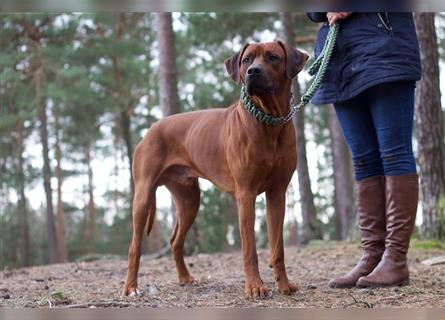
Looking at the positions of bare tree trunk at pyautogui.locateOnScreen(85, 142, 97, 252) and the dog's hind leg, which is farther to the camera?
bare tree trunk at pyautogui.locateOnScreen(85, 142, 97, 252)

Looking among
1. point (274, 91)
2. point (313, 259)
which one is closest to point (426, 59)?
point (313, 259)

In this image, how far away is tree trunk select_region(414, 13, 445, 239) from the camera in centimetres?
738

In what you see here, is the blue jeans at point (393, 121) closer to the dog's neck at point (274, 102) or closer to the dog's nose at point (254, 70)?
the dog's neck at point (274, 102)

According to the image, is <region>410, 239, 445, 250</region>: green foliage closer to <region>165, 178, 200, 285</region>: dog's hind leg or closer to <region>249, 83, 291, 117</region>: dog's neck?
<region>165, 178, 200, 285</region>: dog's hind leg

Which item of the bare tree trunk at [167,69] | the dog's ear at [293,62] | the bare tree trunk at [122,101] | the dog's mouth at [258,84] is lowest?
the dog's mouth at [258,84]

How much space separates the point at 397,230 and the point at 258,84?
1.39 metres

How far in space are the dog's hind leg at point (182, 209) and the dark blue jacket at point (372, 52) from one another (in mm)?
1529

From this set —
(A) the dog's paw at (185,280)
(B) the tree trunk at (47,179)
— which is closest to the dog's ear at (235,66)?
(A) the dog's paw at (185,280)

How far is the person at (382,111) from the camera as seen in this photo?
378 centimetres

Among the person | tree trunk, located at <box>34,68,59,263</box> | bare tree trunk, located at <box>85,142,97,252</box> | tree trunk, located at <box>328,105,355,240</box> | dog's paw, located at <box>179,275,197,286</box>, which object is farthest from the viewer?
bare tree trunk, located at <box>85,142,97,252</box>

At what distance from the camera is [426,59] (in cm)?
742

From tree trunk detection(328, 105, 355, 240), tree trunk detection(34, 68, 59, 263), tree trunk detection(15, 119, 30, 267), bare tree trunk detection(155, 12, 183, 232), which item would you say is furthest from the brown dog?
tree trunk detection(15, 119, 30, 267)

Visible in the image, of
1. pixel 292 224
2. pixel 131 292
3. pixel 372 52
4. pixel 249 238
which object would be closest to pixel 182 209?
pixel 131 292

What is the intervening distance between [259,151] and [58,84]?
13.8m
